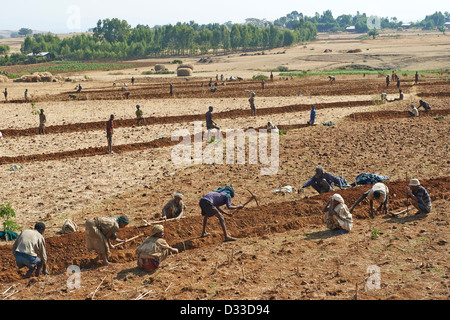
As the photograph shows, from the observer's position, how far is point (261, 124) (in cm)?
2578

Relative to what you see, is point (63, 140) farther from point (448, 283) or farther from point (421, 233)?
point (448, 283)

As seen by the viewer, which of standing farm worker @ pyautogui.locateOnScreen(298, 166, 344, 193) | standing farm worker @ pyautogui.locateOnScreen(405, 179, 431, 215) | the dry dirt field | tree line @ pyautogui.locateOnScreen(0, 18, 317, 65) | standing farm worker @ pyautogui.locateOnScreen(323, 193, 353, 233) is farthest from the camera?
tree line @ pyautogui.locateOnScreen(0, 18, 317, 65)

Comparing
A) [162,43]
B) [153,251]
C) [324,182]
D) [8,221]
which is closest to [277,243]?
[153,251]

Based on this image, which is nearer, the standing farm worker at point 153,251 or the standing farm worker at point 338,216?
the standing farm worker at point 153,251

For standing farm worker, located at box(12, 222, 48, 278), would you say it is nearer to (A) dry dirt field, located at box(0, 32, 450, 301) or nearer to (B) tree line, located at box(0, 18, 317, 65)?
(A) dry dirt field, located at box(0, 32, 450, 301)

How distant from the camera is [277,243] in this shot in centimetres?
1052

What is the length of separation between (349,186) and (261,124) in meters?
11.8

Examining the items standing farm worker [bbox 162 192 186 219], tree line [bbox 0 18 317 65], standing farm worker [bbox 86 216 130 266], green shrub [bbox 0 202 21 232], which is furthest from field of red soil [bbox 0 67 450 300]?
tree line [bbox 0 18 317 65]

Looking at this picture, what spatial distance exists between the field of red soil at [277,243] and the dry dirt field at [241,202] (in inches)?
1.3

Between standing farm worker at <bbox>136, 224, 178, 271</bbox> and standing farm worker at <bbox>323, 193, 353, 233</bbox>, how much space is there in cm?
390

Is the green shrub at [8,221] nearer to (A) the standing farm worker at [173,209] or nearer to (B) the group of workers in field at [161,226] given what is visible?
(B) the group of workers in field at [161,226]

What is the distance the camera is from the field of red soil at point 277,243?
825 centimetres

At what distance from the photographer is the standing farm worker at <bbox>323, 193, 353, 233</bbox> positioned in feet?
34.6

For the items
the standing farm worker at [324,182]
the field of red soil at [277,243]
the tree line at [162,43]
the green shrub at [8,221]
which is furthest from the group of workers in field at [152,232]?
the tree line at [162,43]
